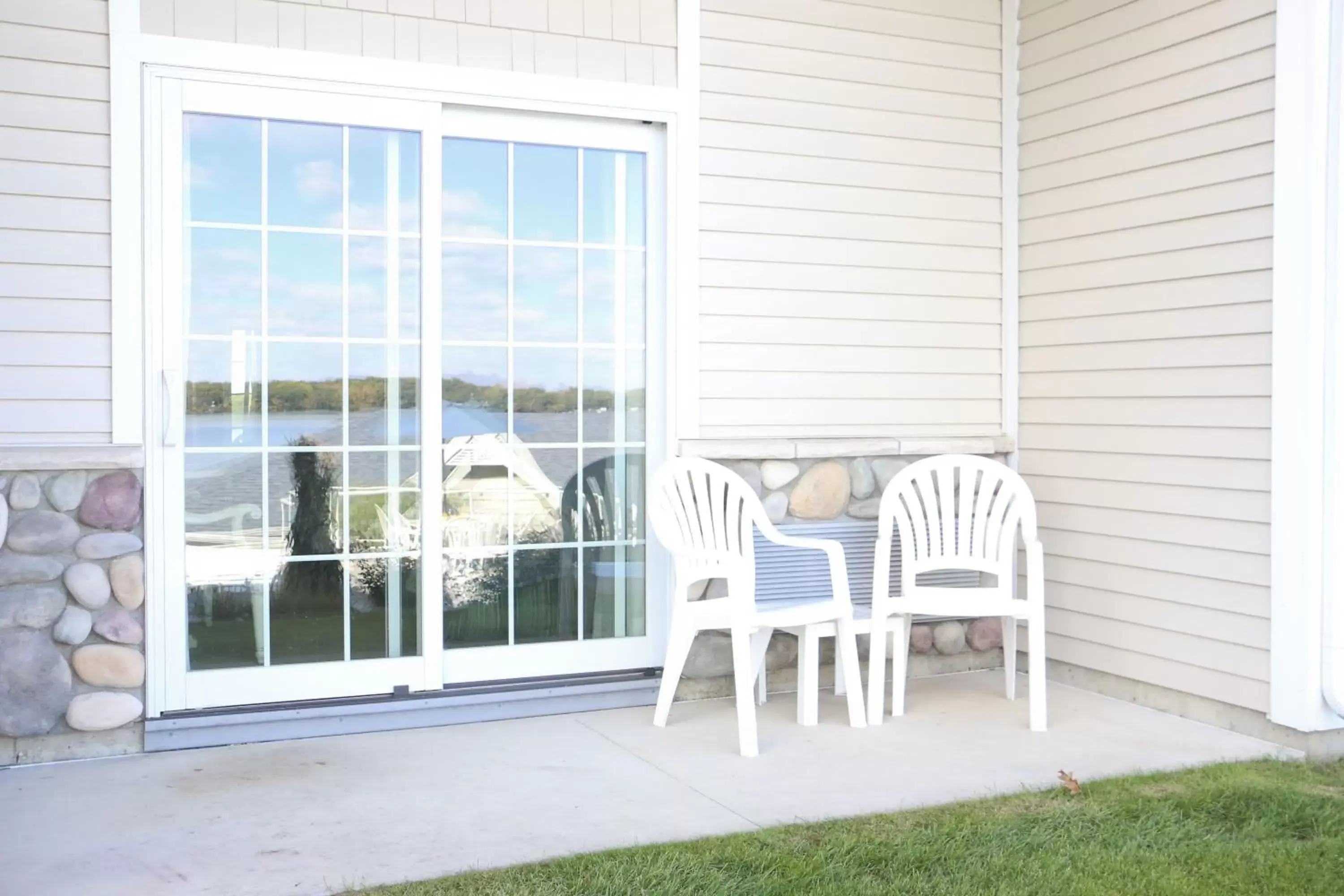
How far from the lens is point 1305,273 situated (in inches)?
148

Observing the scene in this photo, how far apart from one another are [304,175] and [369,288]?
0.40m

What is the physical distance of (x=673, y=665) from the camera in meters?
4.08

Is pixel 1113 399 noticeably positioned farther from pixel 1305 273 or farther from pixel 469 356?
pixel 469 356

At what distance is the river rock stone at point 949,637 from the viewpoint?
16.3ft

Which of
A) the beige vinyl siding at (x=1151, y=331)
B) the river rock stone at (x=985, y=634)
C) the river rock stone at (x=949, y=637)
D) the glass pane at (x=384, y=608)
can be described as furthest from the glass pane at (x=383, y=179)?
the river rock stone at (x=985, y=634)

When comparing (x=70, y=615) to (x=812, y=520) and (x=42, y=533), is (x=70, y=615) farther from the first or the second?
(x=812, y=520)

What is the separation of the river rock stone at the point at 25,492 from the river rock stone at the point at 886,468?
2.82 meters

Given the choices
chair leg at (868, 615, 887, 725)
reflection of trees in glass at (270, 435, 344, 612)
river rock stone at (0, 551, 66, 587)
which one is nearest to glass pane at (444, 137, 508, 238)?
reflection of trees in glass at (270, 435, 344, 612)

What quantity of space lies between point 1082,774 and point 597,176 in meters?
2.51

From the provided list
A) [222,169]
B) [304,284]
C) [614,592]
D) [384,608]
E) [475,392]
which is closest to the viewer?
[222,169]

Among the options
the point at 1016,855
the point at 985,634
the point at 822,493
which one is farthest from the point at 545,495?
the point at 1016,855

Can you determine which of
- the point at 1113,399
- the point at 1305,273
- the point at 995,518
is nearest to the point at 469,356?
the point at 995,518

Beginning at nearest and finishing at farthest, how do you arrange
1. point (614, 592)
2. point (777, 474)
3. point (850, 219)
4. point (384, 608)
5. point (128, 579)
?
1. point (128, 579)
2. point (384, 608)
3. point (614, 592)
4. point (777, 474)
5. point (850, 219)

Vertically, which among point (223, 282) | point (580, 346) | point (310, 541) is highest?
point (223, 282)
